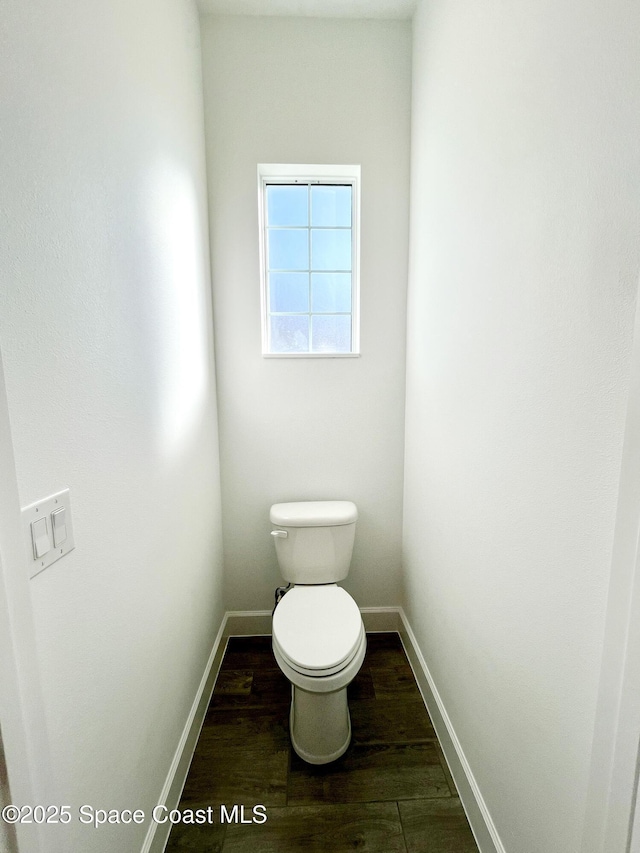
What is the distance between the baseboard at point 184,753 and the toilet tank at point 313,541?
496mm

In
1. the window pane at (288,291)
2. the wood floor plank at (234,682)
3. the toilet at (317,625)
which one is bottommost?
the wood floor plank at (234,682)

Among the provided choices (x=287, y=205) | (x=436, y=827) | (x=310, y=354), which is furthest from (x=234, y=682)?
(x=287, y=205)

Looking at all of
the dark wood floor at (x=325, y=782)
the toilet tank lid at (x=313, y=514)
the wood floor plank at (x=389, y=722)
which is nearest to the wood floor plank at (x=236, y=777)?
the dark wood floor at (x=325, y=782)

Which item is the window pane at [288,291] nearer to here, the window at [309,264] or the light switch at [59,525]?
the window at [309,264]

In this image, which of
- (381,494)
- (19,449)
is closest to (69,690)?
(19,449)

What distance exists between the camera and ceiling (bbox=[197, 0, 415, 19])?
153cm

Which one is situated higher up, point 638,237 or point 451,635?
point 638,237

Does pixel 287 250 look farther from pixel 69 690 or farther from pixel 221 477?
pixel 69 690

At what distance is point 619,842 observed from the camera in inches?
25.1

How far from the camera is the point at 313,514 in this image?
1.75 meters

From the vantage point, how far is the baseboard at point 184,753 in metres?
1.07

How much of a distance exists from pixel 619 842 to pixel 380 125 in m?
2.26

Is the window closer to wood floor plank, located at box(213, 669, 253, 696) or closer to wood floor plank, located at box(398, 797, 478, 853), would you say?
wood floor plank, located at box(213, 669, 253, 696)

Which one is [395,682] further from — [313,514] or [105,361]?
[105,361]
